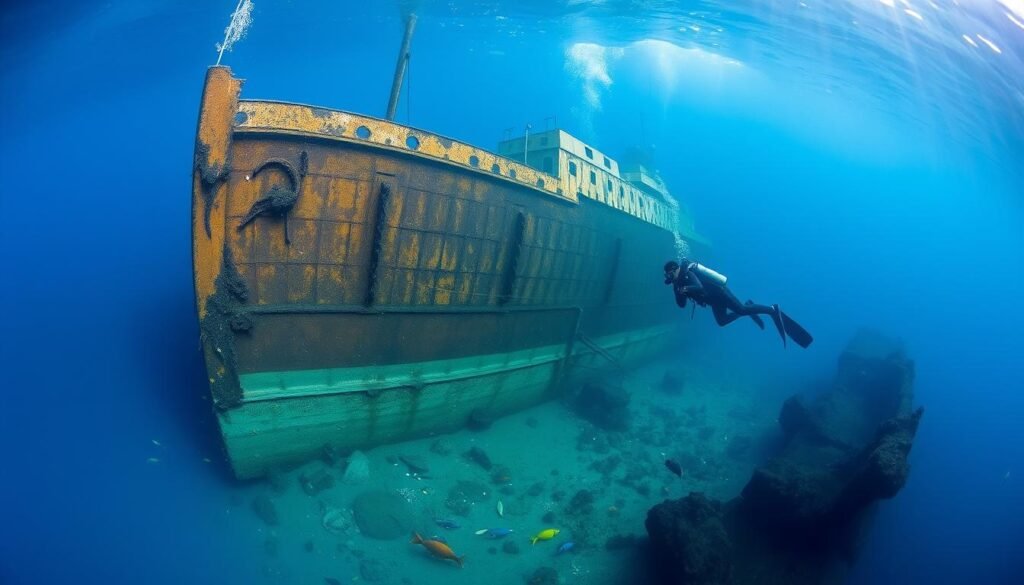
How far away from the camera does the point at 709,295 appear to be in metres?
7.70

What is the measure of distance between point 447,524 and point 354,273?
14.8ft

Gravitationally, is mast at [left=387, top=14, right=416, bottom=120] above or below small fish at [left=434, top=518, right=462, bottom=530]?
above

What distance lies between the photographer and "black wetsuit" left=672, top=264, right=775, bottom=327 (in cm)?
746

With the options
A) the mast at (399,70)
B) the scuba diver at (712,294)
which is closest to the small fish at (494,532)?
the scuba diver at (712,294)

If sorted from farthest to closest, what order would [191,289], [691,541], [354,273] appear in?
1. [191,289]
2. [354,273]
3. [691,541]

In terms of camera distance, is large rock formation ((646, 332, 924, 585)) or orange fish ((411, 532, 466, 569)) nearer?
large rock formation ((646, 332, 924, 585))

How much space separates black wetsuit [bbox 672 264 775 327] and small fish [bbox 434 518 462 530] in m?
5.61

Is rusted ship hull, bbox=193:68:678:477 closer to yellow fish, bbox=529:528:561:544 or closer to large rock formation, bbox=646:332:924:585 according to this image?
yellow fish, bbox=529:528:561:544

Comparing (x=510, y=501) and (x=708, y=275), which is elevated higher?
(x=708, y=275)

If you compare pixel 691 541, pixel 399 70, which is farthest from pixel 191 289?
pixel 691 541

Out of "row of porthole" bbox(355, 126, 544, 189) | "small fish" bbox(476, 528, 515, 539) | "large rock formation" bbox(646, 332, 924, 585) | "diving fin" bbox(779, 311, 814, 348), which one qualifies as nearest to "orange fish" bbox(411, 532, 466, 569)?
"small fish" bbox(476, 528, 515, 539)

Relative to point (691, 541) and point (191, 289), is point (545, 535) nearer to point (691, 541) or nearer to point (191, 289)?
point (691, 541)

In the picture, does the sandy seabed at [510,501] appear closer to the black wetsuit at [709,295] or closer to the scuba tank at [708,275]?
the black wetsuit at [709,295]

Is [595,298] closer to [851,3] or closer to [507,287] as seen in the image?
[507,287]
